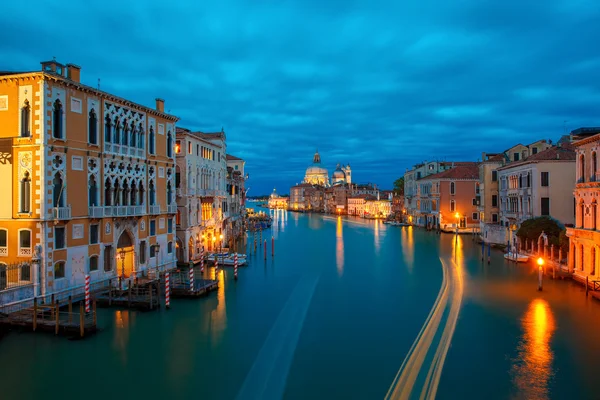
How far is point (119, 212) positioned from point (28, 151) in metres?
4.38

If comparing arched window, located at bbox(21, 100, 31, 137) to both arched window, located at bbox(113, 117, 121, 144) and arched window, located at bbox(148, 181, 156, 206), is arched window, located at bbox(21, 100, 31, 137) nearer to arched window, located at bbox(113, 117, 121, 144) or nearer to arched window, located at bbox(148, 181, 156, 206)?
arched window, located at bbox(113, 117, 121, 144)

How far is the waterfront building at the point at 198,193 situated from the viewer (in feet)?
85.1

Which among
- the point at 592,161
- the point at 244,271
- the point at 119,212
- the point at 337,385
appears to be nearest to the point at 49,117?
the point at 119,212

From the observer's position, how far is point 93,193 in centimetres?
1781

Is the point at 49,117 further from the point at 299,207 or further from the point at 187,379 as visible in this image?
the point at 299,207

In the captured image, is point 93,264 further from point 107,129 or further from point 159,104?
point 159,104

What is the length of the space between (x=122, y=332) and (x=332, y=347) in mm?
6193

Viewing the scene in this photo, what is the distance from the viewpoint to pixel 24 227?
606 inches

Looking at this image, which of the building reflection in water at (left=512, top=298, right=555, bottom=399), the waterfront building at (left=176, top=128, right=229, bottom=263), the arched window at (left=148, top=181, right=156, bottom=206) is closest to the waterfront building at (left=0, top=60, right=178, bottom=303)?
the arched window at (left=148, top=181, right=156, bottom=206)

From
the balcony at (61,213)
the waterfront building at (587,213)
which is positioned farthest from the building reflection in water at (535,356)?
the balcony at (61,213)

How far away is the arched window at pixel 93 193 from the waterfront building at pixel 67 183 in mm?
37

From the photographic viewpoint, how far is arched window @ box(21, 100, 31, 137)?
15430 millimetres

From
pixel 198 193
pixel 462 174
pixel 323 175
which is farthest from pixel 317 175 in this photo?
pixel 198 193

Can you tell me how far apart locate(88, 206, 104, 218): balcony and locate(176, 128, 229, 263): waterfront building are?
6.11 metres
